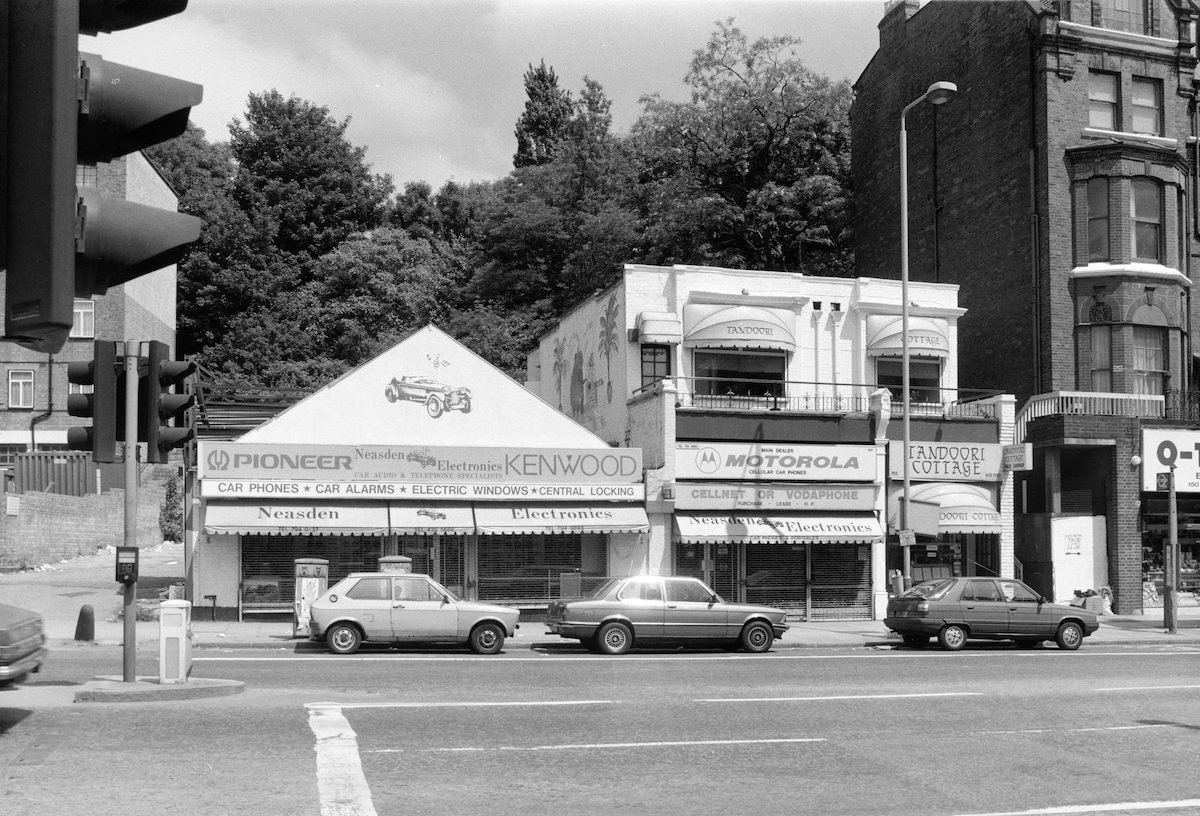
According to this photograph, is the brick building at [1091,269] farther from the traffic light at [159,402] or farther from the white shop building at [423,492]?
the traffic light at [159,402]

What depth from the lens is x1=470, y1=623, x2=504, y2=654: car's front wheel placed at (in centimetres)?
2222

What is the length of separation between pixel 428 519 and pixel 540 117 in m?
50.0

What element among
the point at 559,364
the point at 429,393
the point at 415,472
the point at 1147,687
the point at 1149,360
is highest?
the point at 559,364

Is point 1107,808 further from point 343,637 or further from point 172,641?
point 343,637

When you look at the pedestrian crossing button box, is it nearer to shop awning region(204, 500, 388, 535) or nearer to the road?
the road

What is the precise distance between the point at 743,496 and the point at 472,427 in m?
6.94

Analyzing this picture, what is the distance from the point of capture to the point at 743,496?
30.8 meters

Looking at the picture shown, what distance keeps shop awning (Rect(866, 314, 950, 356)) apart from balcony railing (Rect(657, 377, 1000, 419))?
1.06 metres

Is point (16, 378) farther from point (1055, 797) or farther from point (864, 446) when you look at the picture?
point (1055, 797)

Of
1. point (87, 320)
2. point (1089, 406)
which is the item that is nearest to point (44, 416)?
point (87, 320)

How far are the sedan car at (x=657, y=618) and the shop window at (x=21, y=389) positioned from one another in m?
36.4

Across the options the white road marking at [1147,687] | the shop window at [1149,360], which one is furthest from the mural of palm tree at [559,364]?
the white road marking at [1147,687]

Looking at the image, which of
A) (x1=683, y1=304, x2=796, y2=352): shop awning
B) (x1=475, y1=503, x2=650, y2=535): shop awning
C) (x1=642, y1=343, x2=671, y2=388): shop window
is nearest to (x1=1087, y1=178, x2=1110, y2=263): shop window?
(x1=683, y1=304, x2=796, y2=352): shop awning

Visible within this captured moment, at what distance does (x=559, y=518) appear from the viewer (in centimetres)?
2966
